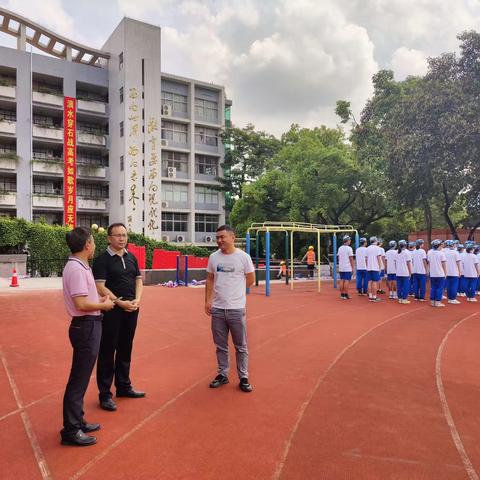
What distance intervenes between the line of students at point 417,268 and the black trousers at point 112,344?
32.0ft

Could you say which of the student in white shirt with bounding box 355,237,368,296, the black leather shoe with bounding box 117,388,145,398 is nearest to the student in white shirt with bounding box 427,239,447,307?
the student in white shirt with bounding box 355,237,368,296

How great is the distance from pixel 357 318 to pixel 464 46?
641 inches

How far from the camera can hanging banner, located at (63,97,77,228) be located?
1420 inches

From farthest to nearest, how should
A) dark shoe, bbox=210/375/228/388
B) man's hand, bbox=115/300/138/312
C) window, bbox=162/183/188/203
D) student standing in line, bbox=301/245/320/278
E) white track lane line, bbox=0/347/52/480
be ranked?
window, bbox=162/183/188/203 < student standing in line, bbox=301/245/320/278 < dark shoe, bbox=210/375/228/388 < man's hand, bbox=115/300/138/312 < white track lane line, bbox=0/347/52/480

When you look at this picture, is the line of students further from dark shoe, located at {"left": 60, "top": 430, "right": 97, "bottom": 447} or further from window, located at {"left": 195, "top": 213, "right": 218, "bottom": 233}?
window, located at {"left": 195, "top": 213, "right": 218, "bottom": 233}

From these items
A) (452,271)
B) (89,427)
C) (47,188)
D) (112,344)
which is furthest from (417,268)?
(47,188)

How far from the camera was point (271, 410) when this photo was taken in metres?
4.55

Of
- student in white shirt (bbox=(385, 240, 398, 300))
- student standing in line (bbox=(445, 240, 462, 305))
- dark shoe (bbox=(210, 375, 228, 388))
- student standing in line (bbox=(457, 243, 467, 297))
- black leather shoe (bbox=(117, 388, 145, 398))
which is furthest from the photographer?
student standing in line (bbox=(457, 243, 467, 297))

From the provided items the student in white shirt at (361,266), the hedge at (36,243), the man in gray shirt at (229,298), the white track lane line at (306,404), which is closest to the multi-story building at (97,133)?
the hedge at (36,243)

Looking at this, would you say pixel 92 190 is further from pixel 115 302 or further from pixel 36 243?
pixel 115 302

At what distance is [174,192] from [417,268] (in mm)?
31778

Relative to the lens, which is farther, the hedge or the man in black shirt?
the hedge

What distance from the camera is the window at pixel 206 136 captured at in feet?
144

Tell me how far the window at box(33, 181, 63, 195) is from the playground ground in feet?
100
